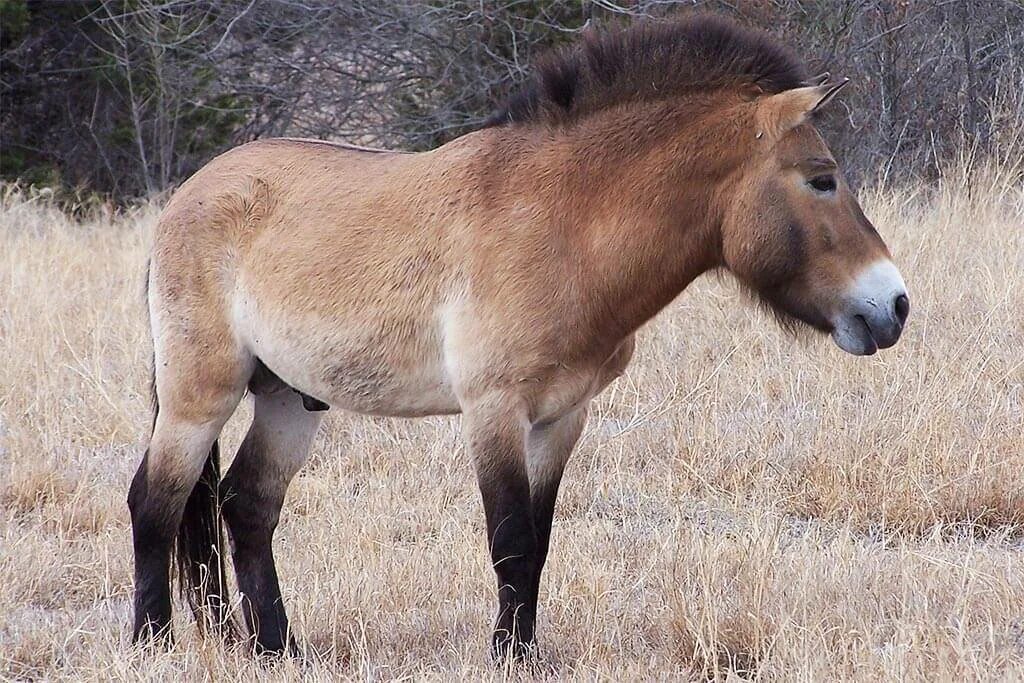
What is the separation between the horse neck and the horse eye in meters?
0.22

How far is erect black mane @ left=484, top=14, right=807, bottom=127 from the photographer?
3783mm

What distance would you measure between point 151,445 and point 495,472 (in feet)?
4.26

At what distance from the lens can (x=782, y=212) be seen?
3.61m

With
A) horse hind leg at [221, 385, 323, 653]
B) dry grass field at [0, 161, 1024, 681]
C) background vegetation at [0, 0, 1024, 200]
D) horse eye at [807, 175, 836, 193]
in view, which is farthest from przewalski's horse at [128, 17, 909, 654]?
background vegetation at [0, 0, 1024, 200]

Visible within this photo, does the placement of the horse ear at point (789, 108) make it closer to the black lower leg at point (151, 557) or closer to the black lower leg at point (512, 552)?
the black lower leg at point (512, 552)

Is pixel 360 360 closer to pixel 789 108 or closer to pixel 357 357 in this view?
pixel 357 357

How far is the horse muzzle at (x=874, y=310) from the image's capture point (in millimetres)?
3539

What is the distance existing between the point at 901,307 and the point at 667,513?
2.06 m

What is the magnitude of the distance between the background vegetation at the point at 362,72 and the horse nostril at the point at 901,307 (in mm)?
6619

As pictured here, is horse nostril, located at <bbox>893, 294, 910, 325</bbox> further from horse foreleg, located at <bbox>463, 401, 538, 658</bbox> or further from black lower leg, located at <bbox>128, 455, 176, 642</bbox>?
black lower leg, located at <bbox>128, 455, 176, 642</bbox>

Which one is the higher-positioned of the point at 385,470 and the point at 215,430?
the point at 215,430

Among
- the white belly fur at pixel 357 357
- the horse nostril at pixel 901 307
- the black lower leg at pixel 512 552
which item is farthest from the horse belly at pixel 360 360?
the horse nostril at pixel 901 307

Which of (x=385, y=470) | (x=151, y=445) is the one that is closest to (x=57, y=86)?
(x=385, y=470)

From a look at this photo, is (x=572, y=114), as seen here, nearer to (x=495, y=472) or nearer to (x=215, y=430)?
(x=495, y=472)
